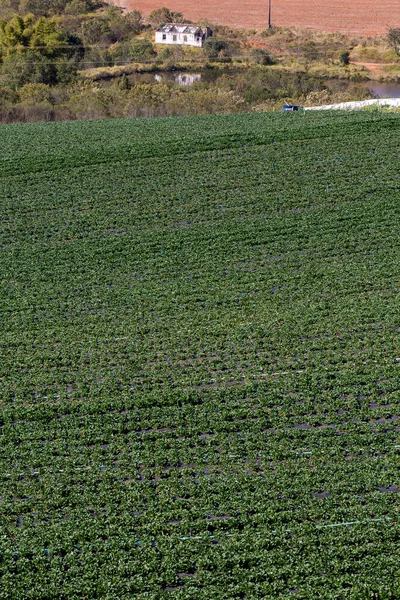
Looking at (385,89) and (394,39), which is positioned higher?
(394,39)

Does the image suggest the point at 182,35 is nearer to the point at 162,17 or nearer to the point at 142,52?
the point at 142,52

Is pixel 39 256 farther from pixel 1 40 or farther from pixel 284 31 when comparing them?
pixel 284 31

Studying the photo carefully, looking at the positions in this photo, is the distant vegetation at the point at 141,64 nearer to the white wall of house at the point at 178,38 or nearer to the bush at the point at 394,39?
the bush at the point at 394,39

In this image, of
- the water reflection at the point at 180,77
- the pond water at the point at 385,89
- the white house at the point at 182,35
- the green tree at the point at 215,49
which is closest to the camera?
the pond water at the point at 385,89

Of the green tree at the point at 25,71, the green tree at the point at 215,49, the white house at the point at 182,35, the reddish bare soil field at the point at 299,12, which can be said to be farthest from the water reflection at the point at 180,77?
the reddish bare soil field at the point at 299,12

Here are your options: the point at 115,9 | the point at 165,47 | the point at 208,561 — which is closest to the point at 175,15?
the point at 115,9

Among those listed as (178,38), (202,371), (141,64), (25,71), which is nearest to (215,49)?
(178,38)

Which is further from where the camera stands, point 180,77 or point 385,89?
point 180,77
